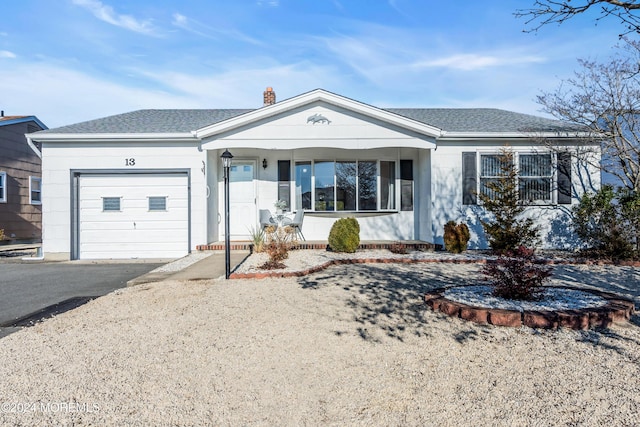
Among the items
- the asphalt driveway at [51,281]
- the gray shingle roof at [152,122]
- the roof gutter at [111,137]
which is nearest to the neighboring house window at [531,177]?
the roof gutter at [111,137]

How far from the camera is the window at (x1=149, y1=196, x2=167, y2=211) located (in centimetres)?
1009

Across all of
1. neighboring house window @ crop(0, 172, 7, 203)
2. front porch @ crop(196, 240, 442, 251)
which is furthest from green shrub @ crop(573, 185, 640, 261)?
neighboring house window @ crop(0, 172, 7, 203)

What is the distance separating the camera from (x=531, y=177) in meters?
9.75

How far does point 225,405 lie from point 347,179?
8720 mm

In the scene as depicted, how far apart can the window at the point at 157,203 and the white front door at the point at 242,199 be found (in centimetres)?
183

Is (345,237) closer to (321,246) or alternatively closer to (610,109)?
(321,246)

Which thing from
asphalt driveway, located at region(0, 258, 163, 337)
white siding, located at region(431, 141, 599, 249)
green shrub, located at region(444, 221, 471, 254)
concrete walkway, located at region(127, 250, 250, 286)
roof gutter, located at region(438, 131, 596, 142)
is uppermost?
roof gutter, located at region(438, 131, 596, 142)

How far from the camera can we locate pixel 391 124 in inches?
383

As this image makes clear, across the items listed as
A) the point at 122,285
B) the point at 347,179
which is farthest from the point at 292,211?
the point at 122,285

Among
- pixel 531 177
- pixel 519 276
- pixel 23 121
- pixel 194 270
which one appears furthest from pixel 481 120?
pixel 23 121

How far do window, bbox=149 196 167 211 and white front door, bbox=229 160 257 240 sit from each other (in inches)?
72.0

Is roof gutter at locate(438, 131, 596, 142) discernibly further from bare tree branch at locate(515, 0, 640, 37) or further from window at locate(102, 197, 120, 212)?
window at locate(102, 197, 120, 212)

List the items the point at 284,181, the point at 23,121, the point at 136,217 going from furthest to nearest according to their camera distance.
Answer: the point at 23,121 < the point at 284,181 < the point at 136,217

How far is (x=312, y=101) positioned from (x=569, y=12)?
6.37m
